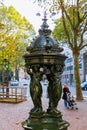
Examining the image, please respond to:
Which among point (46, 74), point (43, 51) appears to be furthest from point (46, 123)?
point (43, 51)

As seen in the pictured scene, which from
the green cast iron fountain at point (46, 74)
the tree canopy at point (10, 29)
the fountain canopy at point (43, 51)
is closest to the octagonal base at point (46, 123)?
the green cast iron fountain at point (46, 74)

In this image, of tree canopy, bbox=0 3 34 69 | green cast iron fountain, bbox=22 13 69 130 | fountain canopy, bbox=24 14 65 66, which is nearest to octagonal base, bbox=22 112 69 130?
green cast iron fountain, bbox=22 13 69 130

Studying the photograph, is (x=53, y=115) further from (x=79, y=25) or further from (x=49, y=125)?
(x=79, y=25)

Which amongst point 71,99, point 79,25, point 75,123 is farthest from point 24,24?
point 75,123

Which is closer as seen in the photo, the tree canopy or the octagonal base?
the octagonal base

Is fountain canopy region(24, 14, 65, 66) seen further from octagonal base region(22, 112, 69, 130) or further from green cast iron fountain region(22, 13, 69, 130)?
octagonal base region(22, 112, 69, 130)

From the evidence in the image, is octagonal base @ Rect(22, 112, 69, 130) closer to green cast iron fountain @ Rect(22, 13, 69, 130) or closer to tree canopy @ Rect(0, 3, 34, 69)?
green cast iron fountain @ Rect(22, 13, 69, 130)

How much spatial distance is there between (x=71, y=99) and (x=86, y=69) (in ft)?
205

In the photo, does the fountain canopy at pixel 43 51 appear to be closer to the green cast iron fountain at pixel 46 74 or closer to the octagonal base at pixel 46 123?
the green cast iron fountain at pixel 46 74

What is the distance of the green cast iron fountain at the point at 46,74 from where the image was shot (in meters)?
6.01

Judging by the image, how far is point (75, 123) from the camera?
43.0 feet

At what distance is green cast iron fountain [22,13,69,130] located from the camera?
601cm

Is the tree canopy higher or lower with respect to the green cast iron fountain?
higher

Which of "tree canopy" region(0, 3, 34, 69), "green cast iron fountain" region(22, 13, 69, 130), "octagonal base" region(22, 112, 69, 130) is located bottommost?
"octagonal base" region(22, 112, 69, 130)
